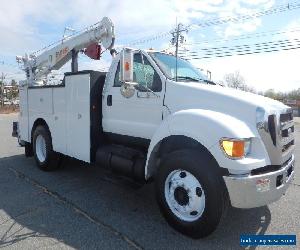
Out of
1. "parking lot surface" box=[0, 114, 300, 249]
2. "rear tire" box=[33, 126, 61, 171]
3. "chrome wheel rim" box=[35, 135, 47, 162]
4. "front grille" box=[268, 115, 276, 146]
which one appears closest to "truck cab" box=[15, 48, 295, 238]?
"front grille" box=[268, 115, 276, 146]

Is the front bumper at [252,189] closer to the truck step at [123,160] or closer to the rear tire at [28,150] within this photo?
the truck step at [123,160]

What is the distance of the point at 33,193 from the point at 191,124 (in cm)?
316

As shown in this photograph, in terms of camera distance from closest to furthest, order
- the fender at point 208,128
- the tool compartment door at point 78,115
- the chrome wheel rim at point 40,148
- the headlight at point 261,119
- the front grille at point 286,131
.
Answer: the fender at point 208,128 → the headlight at point 261,119 → the front grille at point 286,131 → the tool compartment door at point 78,115 → the chrome wheel rim at point 40,148

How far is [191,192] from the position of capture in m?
4.08

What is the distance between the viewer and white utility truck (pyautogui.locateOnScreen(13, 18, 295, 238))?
3754 millimetres

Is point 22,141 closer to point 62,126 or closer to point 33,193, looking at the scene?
point 62,126

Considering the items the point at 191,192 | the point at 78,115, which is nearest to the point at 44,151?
the point at 78,115

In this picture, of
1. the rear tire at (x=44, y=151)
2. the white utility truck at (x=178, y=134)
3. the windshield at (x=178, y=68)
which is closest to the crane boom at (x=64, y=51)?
the white utility truck at (x=178, y=134)

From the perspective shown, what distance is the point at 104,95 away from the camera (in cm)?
579

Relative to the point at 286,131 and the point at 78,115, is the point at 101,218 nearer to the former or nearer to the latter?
the point at 78,115

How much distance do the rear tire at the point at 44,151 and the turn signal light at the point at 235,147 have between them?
443cm

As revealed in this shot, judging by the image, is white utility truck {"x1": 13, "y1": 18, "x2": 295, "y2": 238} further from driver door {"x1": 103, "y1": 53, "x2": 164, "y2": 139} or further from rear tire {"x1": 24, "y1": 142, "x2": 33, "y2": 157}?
rear tire {"x1": 24, "y1": 142, "x2": 33, "y2": 157}

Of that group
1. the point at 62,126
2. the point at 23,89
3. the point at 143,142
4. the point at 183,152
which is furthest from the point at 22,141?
the point at 183,152

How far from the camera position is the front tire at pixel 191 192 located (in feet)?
12.5
